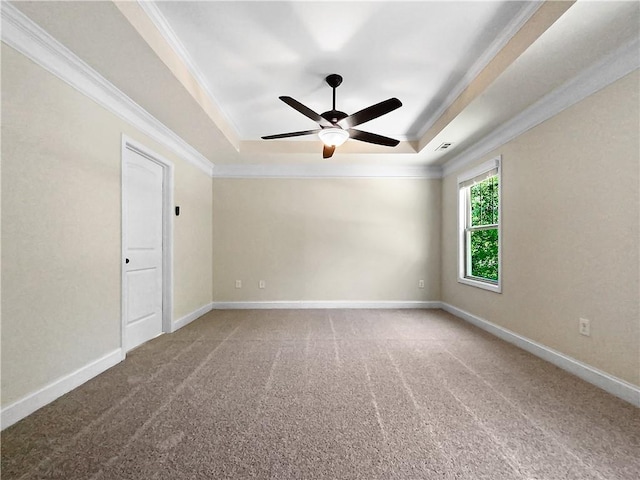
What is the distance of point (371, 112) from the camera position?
7.95ft

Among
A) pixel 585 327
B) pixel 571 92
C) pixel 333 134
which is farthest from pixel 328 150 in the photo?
pixel 585 327

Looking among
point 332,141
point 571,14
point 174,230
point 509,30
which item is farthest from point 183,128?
point 571,14

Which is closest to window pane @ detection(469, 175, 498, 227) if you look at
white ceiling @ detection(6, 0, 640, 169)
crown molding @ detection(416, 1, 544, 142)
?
white ceiling @ detection(6, 0, 640, 169)

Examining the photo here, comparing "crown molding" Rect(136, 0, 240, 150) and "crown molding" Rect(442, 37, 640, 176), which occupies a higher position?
"crown molding" Rect(136, 0, 240, 150)

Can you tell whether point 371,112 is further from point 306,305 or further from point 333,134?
point 306,305

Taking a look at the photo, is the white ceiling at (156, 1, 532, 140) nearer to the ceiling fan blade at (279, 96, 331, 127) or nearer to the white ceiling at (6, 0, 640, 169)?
the white ceiling at (6, 0, 640, 169)

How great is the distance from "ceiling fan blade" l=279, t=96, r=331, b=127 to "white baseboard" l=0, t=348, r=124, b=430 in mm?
2544

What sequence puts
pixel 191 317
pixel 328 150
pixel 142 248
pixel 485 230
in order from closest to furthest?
pixel 142 248 < pixel 328 150 < pixel 485 230 < pixel 191 317

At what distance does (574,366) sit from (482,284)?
1417mm

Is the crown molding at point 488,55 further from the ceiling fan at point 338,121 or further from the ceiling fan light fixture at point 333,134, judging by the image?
the ceiling fan light fixture at point 333,134

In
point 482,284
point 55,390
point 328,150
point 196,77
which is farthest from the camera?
point 482,284

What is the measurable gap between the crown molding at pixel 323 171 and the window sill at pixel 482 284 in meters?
1.81

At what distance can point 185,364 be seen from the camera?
8.34 ft

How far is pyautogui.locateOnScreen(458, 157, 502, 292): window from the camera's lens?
3564mm
